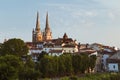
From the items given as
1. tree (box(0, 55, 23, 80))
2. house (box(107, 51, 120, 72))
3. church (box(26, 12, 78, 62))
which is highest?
church (box(26, 12, 78, 62))

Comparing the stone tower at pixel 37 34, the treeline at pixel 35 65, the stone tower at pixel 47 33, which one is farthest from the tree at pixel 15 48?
the stone tower at pixel 47 33

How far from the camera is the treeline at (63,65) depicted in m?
54.3

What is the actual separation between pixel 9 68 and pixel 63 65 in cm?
1551

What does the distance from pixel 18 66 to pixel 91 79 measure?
1006 centimetres

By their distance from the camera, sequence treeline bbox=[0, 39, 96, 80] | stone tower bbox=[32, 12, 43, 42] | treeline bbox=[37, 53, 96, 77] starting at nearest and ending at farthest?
treeline bbox=[0, 39, 96, 80] → treeline bbox=[37, 53, 96, 77] → stone tower bbox=[32, 12, 43, 42]

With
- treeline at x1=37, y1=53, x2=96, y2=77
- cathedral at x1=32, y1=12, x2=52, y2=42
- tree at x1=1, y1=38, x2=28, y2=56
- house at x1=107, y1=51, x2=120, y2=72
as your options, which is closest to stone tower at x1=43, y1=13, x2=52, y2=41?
cathedral at x1=32, y1=12, x2=52, y2=42

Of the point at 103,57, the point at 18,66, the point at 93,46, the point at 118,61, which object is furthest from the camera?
the point at 93,46

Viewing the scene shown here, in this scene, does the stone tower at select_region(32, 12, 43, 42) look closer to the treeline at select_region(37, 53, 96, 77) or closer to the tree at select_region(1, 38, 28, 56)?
the tree at select_region(1, 38, 28, 56)

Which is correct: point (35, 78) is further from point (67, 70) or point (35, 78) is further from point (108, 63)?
point (108, 63)

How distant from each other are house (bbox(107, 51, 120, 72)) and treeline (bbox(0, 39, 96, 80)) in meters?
10.3

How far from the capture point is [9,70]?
1633 inches

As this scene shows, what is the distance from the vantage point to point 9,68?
41.7 meters

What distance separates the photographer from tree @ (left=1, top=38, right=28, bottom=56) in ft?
212

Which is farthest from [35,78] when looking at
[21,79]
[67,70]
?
[67,70]
